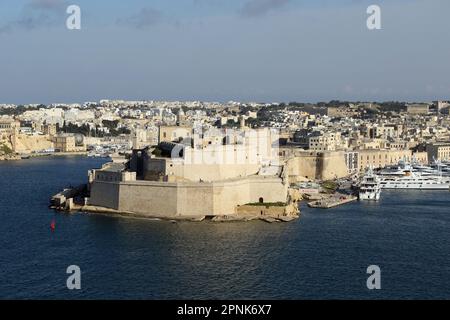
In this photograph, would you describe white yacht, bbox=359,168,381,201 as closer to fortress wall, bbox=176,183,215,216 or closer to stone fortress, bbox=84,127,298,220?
stone fortress, bbox=84,127,298,220

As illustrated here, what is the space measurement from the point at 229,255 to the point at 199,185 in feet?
10.5

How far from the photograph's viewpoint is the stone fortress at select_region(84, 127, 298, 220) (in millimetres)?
12523

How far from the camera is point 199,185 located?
1253 cm

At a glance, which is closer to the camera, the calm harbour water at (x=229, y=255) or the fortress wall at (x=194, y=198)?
the calm harbour water at (x=229, y=255)

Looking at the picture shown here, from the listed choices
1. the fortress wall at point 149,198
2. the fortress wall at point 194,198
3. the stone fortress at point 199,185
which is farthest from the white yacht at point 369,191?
the fortress wall at point 149,198

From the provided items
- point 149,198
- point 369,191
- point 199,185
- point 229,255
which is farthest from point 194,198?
point 369,191

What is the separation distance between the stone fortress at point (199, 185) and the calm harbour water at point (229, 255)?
59 cm

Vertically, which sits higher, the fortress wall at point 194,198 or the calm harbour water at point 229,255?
the fortress wall at point 194,198

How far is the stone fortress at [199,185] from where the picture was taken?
12.5m

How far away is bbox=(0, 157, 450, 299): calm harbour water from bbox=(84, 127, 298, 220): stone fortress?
0.59 metres

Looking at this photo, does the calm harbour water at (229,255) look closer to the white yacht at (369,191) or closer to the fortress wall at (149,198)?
the fortress wall at (149,198)

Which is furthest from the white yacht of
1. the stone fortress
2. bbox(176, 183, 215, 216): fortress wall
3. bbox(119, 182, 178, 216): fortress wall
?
bbox(119, 182, 178, 216): fortress wall

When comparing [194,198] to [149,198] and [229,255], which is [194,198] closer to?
[149,198]
